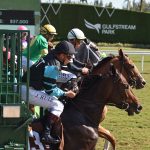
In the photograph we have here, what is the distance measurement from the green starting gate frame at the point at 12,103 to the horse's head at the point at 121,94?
201cm

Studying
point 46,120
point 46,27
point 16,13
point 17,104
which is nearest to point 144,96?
point 16,13

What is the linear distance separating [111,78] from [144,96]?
9298mm

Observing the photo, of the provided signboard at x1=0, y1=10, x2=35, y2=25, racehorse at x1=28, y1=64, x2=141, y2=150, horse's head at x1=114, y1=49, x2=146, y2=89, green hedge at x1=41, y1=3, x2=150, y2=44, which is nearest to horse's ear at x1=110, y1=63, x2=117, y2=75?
racehorse at x1=28, y1=64, x2=141, y2=150

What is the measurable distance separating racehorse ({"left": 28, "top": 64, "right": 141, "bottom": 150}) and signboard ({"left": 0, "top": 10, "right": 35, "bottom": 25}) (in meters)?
9.61

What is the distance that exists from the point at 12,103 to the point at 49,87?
131 cm

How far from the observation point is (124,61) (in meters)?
6.94

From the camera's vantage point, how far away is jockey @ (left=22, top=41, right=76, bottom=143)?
6.12 m

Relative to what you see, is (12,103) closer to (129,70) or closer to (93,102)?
(93,102)

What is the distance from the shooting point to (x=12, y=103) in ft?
16.1

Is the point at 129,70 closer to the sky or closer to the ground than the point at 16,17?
closer to the ground

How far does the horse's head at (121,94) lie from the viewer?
6.73m

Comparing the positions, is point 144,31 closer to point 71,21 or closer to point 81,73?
point 71,21

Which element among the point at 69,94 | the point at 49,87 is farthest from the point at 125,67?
the point at 49,87

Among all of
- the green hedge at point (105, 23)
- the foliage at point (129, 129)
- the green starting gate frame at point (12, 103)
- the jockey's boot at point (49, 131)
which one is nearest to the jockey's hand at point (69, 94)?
the jockey's boot at point (49, 131)
